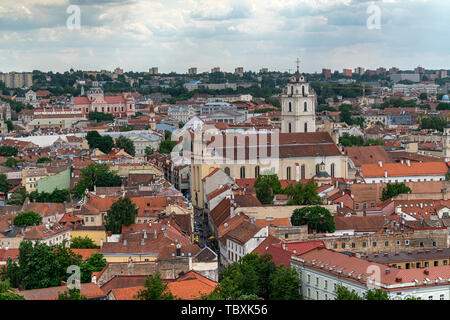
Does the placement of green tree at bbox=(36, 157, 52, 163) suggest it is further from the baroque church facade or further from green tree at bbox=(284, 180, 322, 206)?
green tree at bbox=(284, 180, 322, 206)

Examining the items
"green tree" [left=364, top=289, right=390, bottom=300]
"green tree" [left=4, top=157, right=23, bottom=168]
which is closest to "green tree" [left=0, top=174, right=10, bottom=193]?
"green tree" [left=4, top=157, right=23, bottom=168]

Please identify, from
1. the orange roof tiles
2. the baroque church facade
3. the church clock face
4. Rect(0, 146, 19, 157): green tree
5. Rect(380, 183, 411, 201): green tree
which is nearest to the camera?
Rect(380, 183, 411, 201): green tree

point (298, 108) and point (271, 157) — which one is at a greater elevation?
point (298, 108)

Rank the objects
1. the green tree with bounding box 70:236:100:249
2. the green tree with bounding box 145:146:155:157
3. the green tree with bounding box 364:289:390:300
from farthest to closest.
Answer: the green tree with bounding box 145:146:155:157
the green tree with bounding box 70:236:100:249
the green tree with bounding box 364:289:390:300

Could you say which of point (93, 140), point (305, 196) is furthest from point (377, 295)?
point (93, 140)

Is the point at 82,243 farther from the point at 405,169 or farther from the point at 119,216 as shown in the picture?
the point at 405,169

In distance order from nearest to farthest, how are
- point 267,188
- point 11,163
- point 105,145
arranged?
point 267,188
point 11,163
point 105,145

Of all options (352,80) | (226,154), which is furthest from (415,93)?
(226,154)
